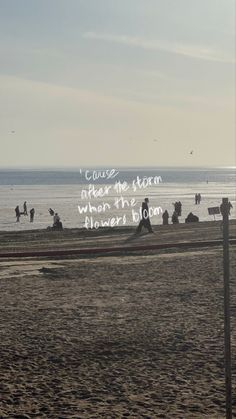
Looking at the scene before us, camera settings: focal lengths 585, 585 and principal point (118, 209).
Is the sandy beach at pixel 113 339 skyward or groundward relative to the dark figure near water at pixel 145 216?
groundward

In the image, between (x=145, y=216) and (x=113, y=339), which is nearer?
(x=113, y=339)

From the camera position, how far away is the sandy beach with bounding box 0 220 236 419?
726 cm

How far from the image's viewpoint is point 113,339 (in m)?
9.98

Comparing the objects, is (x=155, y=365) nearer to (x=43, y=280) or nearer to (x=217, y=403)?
(x=217, y=403)

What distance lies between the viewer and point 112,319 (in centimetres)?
1134

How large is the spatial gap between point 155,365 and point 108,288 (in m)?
5.72

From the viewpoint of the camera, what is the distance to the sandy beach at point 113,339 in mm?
7262

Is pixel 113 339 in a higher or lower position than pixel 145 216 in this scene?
lower

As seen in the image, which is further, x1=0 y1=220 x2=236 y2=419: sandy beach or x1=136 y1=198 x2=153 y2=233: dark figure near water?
x1=136 y1=198 x2=153 y2=233: dark figure near water

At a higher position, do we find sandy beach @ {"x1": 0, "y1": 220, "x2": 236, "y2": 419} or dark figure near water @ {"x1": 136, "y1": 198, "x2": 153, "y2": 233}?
dark figure near water @ {"x1": 136, "y1": 198, "x2": 153, "y2": 233}

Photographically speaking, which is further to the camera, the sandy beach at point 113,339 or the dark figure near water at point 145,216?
the dark figure near water at point 145,216

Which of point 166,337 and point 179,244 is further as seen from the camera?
point 179,244

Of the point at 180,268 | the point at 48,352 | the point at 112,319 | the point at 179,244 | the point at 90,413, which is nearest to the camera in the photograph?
the point at 90,413

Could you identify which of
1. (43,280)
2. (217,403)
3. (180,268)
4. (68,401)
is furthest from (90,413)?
(180,268)
